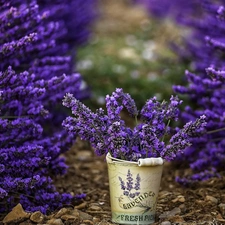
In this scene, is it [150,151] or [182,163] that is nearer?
[150,151]

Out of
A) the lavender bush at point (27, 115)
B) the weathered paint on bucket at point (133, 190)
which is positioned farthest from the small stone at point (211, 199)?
the lavender bush at point (27, 115)

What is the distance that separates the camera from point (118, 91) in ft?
9.98

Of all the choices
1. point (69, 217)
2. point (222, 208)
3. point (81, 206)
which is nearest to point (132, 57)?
point (81, 206)

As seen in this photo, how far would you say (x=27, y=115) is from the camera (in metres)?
3.55

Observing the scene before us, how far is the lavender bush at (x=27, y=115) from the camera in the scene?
322cm

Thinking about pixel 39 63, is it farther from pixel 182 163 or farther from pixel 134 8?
pixel 134 8

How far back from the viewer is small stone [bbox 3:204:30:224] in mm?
3031

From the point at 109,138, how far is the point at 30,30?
129cm

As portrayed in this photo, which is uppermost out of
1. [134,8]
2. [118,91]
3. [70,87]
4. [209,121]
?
[118,91]

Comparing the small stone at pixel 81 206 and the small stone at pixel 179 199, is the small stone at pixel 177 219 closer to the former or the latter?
the small stone at pixel 179 199

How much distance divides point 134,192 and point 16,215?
65cm

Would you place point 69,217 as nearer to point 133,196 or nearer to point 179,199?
A: point 133,196

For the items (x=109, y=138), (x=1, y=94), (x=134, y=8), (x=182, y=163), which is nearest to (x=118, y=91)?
(x=109, y=138)

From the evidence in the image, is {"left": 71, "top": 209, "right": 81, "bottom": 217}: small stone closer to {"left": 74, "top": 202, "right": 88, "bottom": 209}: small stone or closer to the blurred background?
{"left": 74, "top": 202, "right": 88, "bottom": 209}: small stone
